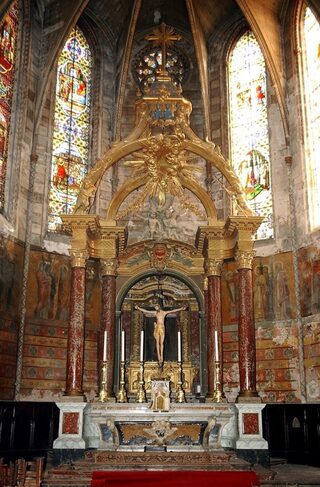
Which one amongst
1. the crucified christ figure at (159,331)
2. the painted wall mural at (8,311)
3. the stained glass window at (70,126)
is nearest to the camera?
the crucified christ figure at (159,331)

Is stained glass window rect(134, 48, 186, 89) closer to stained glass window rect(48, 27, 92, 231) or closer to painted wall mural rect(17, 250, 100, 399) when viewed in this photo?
stained glass window rect(48, 27, 92, 231)

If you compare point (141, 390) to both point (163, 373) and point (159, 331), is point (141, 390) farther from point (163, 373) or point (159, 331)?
point (159, 331)

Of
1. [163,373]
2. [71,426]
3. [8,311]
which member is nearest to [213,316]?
[163,373]

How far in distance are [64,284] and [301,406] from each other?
744 centimetres

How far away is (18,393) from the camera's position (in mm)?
16078

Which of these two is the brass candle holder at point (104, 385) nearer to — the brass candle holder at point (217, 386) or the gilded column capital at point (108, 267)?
the gilded column capital at point (108, 267)

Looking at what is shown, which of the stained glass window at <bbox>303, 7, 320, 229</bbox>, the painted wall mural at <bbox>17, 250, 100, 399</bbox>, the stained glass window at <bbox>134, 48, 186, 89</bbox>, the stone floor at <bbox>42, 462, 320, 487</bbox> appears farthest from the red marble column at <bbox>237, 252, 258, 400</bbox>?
the stained glass window at <bbox>134, 48, 186, 89</bbox>

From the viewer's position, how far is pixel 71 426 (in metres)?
13.1

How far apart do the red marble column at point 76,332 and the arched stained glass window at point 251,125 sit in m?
6.55

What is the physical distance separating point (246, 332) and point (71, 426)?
14.5ft

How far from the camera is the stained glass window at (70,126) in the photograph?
62.3 feet

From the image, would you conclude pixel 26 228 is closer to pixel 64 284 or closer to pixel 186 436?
pixel 64 284

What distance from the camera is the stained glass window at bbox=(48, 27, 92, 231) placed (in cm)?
1900

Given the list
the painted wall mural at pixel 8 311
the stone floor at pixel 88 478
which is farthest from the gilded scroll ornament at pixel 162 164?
the stone floor at pixel 88 478
